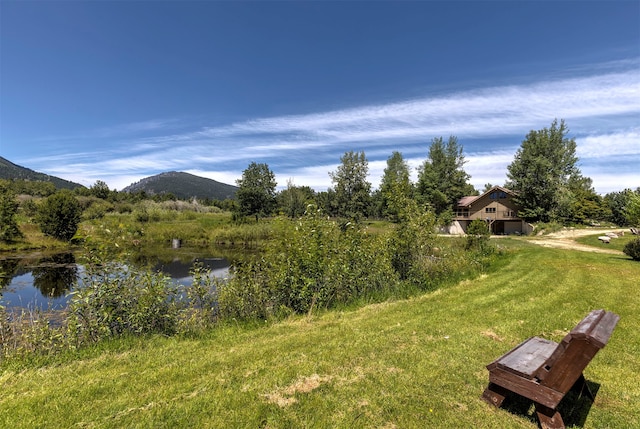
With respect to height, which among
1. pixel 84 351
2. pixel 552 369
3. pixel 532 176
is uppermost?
pixel 532 176

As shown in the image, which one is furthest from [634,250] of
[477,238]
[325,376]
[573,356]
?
[325,376]

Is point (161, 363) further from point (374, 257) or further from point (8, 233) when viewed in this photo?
point (8, 233)

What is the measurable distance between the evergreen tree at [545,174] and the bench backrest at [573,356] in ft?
141

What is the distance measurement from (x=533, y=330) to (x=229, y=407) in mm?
4957

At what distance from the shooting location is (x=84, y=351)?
472 centimetres

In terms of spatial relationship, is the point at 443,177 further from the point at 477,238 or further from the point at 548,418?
the point at 548,418

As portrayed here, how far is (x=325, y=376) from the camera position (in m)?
3.80

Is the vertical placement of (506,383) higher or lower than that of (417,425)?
higher

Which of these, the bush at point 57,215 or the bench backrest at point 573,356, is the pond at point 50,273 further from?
the bench backrest at point 573,356

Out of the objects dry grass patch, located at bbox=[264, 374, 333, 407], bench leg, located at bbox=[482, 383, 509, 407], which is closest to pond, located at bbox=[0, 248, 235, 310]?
dry grass patch, located at bbox=[264, 374, 333, 407]

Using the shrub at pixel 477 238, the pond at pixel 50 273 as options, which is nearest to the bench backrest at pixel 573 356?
the pond at pixel 50 273

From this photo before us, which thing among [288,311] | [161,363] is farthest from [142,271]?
[288,311]

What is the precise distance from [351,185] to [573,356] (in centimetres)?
4509

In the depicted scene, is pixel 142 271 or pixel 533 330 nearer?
pixel 533 330
